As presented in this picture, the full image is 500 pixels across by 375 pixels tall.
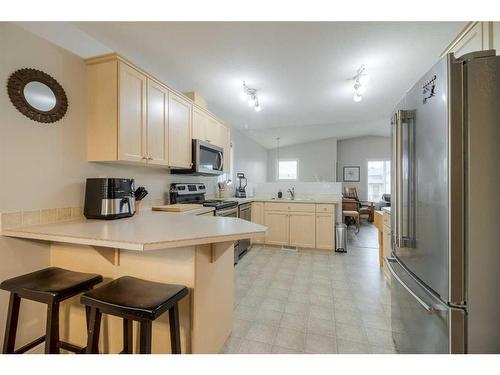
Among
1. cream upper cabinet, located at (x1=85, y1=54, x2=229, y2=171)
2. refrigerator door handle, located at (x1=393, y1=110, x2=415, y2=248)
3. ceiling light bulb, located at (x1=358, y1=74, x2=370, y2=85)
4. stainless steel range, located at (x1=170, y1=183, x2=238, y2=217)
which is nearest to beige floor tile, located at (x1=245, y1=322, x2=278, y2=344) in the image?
refrigerator door handle, located at (x1=393, y1=110, x2=415, y2=248)

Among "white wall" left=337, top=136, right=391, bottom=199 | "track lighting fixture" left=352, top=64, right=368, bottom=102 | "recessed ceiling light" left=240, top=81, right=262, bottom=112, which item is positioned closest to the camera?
"track lighting fixture" left=352, top=64, right=368, bottom=102

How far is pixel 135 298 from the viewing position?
1015 mm

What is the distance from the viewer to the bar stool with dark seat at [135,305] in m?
0.94

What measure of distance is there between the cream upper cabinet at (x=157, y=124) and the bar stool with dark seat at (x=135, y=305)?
1239mm

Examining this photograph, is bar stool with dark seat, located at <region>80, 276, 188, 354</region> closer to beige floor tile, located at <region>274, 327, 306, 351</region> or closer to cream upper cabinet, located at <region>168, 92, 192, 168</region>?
beige floor tile, located at <region>274, 327, 306, 351</region>

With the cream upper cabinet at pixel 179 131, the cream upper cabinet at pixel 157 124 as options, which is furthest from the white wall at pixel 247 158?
the cream upper cabinet at pixel 157 124

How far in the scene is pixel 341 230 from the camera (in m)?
3.74

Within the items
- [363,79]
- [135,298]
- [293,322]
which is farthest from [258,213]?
[135,298]

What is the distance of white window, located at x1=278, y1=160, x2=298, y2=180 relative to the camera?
323 inches

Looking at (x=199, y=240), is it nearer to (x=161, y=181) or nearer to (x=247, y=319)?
(x=247, y=319)

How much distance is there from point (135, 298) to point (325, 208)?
Result: 327 cm

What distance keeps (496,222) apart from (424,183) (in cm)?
30

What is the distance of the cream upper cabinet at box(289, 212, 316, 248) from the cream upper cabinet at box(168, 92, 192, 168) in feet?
7.00

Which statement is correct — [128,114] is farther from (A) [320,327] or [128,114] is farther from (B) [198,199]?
(A) [320,327]
